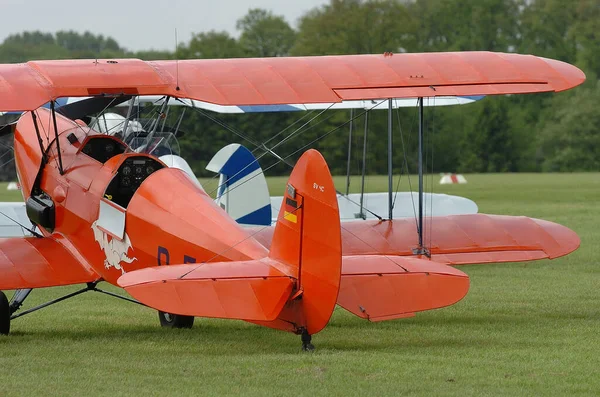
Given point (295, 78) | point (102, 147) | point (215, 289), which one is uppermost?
point (295, 78)

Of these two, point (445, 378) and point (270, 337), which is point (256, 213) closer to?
point (270, 337)

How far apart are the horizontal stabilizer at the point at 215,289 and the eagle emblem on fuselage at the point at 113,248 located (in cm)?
156

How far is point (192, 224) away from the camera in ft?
26.7

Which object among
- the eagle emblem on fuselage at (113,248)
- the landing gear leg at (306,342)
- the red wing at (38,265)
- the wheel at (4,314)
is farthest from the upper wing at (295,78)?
the landing gear leg at (306,342)

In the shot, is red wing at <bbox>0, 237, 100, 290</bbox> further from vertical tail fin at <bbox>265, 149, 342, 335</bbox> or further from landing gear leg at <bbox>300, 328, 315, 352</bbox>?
vertical tail fin at <bbox>265, 149, 342, 335</bbox>

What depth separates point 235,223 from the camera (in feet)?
27.0

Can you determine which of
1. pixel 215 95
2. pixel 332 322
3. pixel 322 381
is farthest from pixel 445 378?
pixel 215 95

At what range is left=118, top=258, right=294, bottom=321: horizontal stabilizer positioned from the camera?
6840 mm

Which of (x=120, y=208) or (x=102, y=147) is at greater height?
(x=102, y=147)

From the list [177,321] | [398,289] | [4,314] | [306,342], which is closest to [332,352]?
[306,342]

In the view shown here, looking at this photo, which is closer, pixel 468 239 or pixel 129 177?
pixel 129 177

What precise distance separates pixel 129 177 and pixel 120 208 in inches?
12.9

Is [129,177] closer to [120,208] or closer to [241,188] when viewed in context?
[120,208]

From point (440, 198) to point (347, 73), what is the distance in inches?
246
